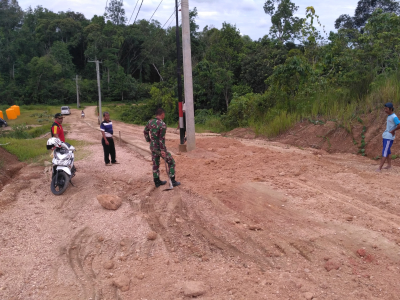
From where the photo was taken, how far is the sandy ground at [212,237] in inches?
145

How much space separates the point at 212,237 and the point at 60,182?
393 cm

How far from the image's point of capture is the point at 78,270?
4184mm

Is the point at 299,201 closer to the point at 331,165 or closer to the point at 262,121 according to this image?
the point at 331,165

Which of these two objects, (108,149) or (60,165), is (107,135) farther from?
(60,165)

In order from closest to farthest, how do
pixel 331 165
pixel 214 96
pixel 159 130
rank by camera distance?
pixel 159 130 < pixel 331 165 < pixel 214 96

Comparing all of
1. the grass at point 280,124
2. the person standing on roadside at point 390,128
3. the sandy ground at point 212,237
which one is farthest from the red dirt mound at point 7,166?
the grass at point 280,124

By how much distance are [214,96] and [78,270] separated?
86.9 feet

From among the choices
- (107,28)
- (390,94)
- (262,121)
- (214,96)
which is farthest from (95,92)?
(390,94)

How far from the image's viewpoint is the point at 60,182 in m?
7.13

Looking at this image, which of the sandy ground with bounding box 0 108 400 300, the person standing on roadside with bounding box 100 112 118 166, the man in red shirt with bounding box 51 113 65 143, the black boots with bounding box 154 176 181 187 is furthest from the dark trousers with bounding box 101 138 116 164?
the black boots with bounding box 154 176 181 187

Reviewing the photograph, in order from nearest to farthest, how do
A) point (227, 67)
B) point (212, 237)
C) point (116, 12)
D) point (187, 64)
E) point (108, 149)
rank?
point (212, 237), point (108, 149), point (187, 64), point (227, 67), point (116, 12)

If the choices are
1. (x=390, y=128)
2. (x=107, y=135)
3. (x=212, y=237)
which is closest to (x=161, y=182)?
(x=212, y=237)

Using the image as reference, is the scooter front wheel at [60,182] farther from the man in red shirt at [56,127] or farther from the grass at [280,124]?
the grass at [280,124]

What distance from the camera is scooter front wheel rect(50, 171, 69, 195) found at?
7.04 metres
